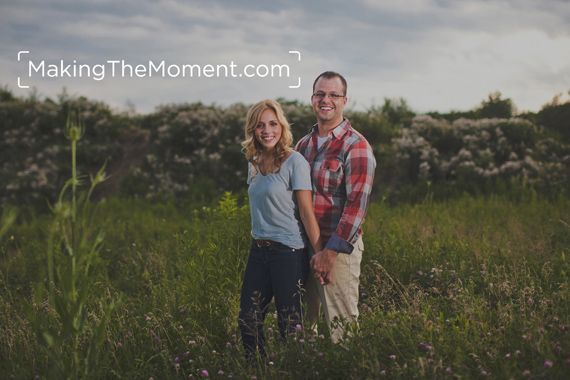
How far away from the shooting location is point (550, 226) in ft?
20.5

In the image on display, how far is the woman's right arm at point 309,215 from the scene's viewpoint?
9.75 ft

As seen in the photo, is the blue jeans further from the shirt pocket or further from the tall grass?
the shirt pocket

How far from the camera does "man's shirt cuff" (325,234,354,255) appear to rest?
9.44ft

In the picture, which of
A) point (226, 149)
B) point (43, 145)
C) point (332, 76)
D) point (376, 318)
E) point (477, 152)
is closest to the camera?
point (376, 318)

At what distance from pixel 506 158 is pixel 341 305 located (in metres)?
11.7

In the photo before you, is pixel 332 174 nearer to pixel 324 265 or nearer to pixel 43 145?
pixel 324 265

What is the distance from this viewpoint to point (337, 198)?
3.12 meters

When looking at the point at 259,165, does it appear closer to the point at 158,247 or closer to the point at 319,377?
the point at 319,377

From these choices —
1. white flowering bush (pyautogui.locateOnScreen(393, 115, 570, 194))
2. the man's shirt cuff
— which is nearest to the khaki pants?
the man's shirt cuff

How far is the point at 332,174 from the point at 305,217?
38 cm

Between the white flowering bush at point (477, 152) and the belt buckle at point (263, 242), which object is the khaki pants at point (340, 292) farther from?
the white flowering bush at point (477, 152)

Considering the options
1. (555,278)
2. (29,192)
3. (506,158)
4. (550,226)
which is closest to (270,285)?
(555,278)

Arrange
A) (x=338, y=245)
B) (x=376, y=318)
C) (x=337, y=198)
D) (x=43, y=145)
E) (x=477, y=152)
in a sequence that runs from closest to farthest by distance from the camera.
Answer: (x=338, y=245) < (x=376, y=318) < (x=337, y=198) < (x=477, y=152) < (x=43, y=145)

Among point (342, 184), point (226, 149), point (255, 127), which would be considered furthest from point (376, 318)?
point (226, 149)
